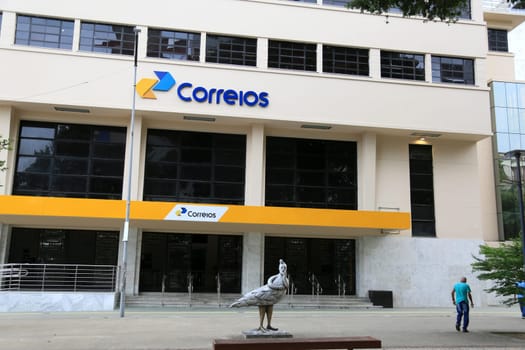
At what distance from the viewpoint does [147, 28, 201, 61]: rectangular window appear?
81.8 ft

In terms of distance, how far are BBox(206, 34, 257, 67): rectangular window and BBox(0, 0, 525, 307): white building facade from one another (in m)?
0.06

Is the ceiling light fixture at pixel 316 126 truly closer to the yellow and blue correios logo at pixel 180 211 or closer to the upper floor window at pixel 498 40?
the yellow and blue correios logo at pixel 180 211

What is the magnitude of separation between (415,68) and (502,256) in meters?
15.2

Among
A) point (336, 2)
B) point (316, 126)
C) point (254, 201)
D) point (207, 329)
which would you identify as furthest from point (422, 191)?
point (207, 329)

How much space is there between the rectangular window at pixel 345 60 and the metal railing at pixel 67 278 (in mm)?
14950

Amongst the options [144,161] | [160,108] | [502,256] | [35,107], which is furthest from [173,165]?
[502,256]

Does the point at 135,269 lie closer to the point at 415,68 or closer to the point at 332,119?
the point at 332,119

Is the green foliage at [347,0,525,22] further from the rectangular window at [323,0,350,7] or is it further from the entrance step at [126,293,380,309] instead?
the entrance step at [126,293,380,309]

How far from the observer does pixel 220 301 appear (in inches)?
911

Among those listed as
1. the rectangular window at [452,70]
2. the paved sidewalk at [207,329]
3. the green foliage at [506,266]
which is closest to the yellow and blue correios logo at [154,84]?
the paved sidewalk at [207,329]

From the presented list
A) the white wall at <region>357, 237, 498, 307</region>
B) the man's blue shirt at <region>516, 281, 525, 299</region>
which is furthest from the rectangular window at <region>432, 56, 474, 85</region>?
the man's blue shirt at <region>516, 281, 525, 299</region>

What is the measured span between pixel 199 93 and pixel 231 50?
310 cm

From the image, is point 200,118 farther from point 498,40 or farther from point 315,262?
point 498,40

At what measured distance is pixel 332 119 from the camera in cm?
2508
